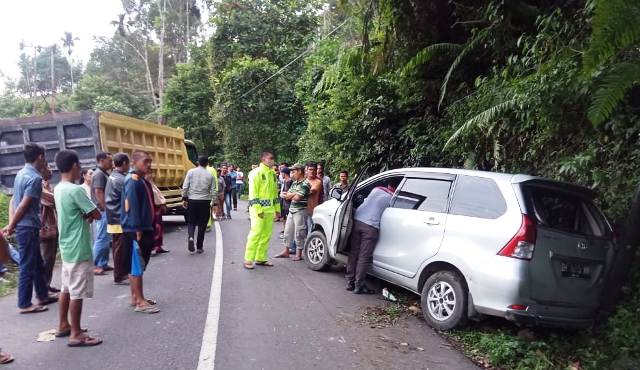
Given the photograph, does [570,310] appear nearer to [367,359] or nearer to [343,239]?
[367,359]

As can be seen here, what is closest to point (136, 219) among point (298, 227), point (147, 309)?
point (147, 309)

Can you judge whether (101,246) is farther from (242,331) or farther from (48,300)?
(242,331)

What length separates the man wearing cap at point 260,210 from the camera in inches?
305

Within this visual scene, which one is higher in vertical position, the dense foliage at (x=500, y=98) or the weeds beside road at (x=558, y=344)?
the dense foliage at (x=500, y=98)

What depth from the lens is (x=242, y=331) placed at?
4895mm

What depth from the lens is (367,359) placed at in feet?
14.3

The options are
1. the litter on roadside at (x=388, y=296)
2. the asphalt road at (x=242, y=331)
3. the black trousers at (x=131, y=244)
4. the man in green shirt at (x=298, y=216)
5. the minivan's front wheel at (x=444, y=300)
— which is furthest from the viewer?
the man in green shirt at (x=298, y=216)

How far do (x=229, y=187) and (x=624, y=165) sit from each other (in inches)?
498

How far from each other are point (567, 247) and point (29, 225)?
18.4 feet

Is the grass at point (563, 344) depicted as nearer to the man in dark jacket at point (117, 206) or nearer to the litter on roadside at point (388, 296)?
the litter on roadside at point (388, 296)

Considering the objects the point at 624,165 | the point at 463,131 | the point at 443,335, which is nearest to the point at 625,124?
the point at 624,165

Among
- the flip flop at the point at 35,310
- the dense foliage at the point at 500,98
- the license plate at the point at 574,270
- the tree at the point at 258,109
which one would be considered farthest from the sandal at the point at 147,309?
the tree at the point at 258,109

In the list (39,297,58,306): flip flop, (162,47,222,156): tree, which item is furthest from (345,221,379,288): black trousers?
(162,47,222,156): tree

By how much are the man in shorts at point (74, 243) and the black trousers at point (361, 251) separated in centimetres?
324
